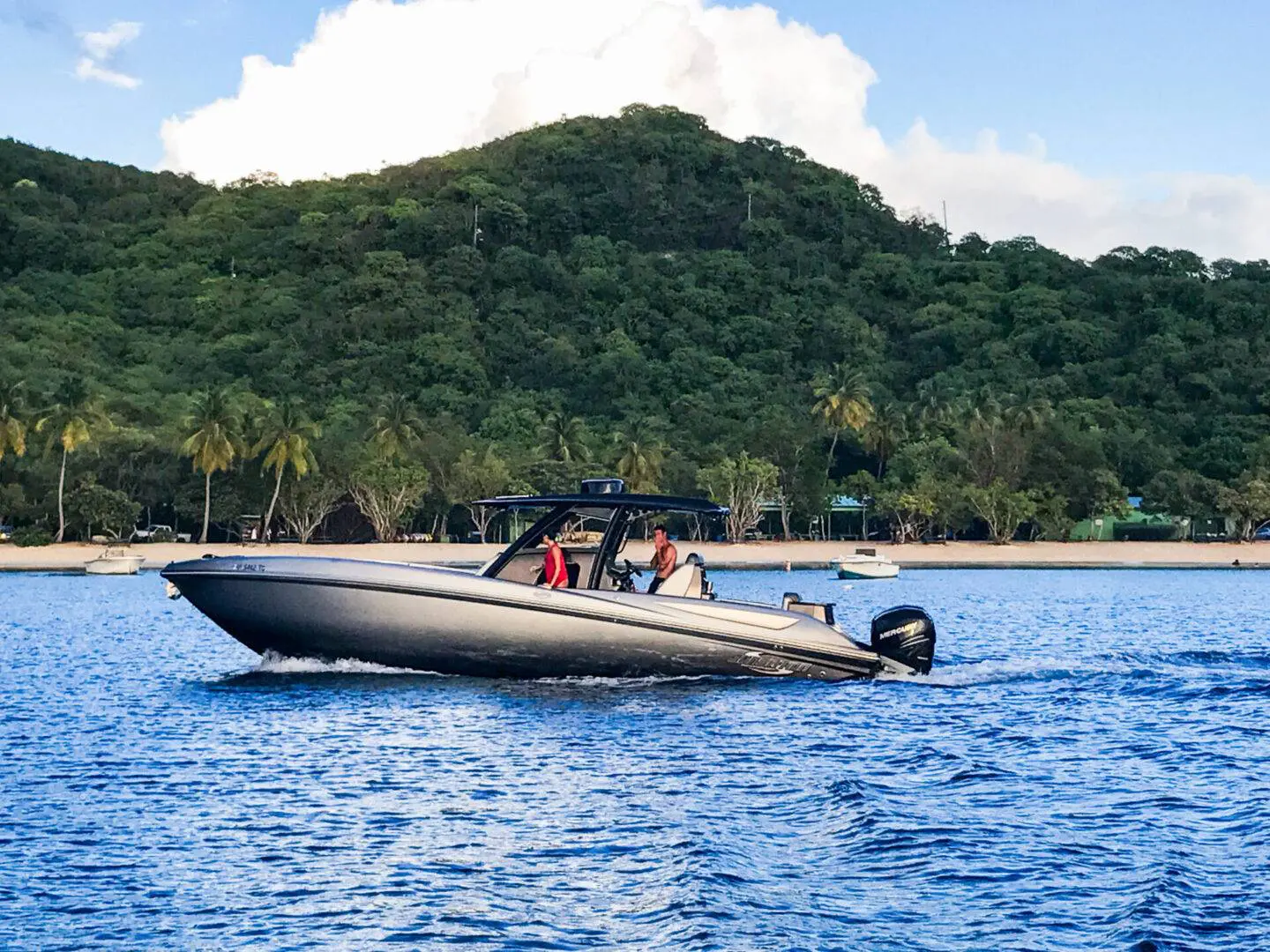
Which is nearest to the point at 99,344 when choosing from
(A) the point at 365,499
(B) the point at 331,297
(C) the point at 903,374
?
(B) the point at 331,297

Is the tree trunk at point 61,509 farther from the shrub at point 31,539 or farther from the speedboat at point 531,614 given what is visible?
the speedboat at point 531,614

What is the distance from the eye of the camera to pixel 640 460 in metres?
102

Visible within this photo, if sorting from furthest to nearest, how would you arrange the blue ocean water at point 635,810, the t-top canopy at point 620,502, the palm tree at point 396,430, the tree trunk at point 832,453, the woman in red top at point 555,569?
the tree trunk at point 832,453, the palm tree at point 396,430, the t-top canopy at point 620,502, the woman in red top at point 555,569, the blue ocean water at point 635,810

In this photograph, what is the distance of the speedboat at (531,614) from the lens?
2108 cm

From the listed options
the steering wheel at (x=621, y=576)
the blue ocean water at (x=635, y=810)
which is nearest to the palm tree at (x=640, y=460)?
the blue ocean water at (x=635, y=810)

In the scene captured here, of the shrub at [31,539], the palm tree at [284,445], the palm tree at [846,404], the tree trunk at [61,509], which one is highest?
the palm tree at [846,404]

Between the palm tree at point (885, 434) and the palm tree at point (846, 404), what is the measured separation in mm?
758

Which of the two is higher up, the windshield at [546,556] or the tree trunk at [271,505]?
the tree trunk at [271,505]

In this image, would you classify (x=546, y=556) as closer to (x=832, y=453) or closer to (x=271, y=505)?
(x=271, y=505)

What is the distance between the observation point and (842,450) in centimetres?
12144

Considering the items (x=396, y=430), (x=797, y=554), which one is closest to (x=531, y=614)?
(x=797, y=554)

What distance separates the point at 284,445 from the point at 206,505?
618 centimetres

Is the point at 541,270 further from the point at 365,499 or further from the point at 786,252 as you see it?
the point at 365,499

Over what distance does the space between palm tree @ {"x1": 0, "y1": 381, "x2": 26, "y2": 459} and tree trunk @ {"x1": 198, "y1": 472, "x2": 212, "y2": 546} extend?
10559 mm
